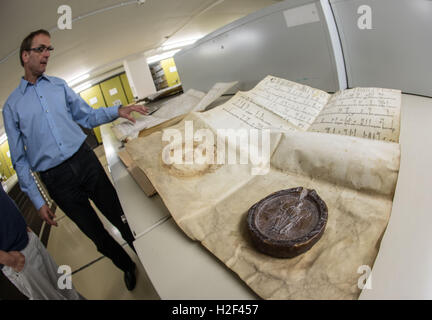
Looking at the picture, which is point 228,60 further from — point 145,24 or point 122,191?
point 145,24

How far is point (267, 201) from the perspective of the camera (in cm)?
41

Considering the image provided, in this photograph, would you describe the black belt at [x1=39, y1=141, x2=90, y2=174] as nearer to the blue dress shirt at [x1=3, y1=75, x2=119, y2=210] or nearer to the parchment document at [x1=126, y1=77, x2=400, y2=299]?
the blue dress shirt at [x1=3, y1=75, x2=119, y2=210]

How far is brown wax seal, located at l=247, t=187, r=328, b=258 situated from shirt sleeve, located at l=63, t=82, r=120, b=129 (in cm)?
100

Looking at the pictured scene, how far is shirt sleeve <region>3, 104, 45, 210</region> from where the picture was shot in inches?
36.8

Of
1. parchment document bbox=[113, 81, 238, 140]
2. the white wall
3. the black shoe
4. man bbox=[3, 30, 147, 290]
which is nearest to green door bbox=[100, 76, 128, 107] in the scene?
the white wall

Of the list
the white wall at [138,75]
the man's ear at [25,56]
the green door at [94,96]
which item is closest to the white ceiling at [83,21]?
the man's ear at [25,56]

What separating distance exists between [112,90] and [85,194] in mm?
5238

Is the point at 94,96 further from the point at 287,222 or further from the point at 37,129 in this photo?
the point at 287,222

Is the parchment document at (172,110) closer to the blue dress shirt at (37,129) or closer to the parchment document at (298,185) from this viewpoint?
the blue dress shirt at (37,129)

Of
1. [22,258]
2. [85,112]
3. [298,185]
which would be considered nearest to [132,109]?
[85,112]

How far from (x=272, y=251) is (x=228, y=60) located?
1.05m

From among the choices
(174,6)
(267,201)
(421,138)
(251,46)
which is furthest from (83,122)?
(174,6)

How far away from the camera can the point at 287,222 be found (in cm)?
36

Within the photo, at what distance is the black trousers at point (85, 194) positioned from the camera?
3.25 ft
